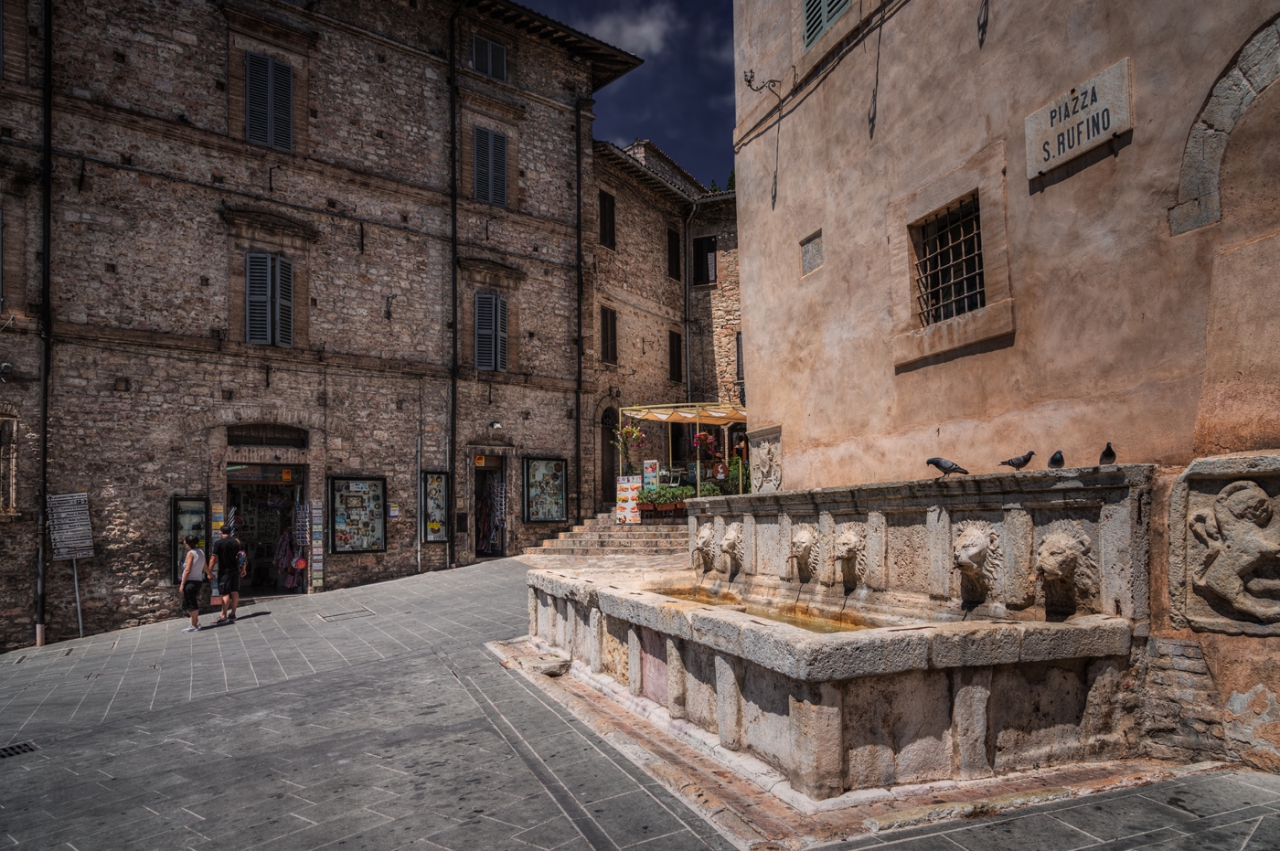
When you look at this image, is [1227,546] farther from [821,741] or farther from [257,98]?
[257,98]

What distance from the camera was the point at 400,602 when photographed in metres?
13.1

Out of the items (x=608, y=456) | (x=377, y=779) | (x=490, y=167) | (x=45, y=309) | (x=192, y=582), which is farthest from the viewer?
(x=608, y=456)

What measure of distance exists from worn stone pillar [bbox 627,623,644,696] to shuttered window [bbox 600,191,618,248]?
16.6 metres

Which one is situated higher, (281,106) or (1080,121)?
(281,106)

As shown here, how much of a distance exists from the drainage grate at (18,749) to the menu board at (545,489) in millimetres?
12025

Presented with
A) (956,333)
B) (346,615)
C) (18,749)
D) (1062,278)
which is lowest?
(346,615)

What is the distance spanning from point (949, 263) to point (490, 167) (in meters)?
13.5

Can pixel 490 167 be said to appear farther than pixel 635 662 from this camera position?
Yes

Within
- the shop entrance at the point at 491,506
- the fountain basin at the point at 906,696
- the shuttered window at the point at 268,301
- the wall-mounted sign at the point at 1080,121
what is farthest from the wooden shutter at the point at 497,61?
the fountain basin at the point at 906,696

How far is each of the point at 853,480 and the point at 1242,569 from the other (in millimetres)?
4118

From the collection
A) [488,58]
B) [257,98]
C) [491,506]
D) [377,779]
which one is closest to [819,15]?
[377,779]

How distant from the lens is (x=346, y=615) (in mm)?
12312

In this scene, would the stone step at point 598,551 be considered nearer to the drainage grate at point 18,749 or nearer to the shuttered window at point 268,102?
the shuttered window at point 268,102

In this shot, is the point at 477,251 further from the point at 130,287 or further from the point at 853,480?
the point at 853,480
